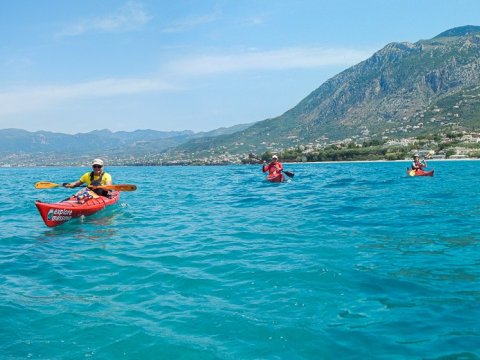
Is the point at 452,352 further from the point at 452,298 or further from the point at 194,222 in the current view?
the point at 194,222

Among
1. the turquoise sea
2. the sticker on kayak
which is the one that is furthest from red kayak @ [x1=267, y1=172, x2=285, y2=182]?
the sticker on kayak

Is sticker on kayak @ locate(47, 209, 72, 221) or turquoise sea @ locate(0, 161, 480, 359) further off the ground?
sticker on kayak @ locate(47, 209, 72, 221)

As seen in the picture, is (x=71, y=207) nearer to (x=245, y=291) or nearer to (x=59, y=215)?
(x=59, y=215)

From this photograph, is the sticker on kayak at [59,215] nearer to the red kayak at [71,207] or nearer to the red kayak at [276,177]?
the red kayak at [71,207]

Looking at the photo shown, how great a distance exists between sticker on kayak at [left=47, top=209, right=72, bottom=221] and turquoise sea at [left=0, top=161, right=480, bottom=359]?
1.85ft

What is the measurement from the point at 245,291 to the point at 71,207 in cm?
1167

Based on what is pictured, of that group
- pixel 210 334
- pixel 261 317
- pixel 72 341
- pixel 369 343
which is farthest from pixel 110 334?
pixel 369 343

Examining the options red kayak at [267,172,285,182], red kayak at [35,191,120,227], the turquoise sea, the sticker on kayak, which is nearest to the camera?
the turquoise sea

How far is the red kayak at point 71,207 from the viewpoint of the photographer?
16.6 meters

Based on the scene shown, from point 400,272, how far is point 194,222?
10.3m

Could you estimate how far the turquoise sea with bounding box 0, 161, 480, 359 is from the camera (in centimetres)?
614

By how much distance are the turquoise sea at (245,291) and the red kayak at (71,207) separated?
0.62 meters

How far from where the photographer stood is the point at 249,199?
27.4 metres

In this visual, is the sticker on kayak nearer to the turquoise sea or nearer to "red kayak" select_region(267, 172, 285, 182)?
the turquoise sea
